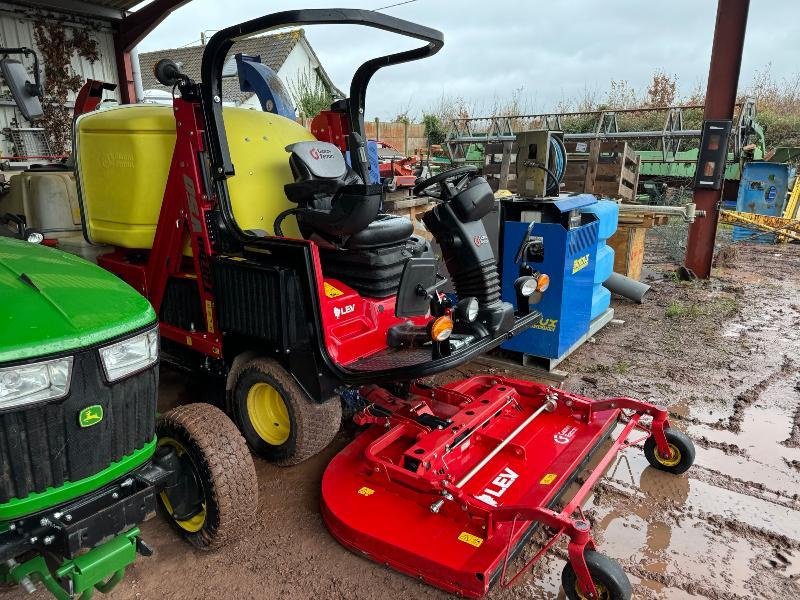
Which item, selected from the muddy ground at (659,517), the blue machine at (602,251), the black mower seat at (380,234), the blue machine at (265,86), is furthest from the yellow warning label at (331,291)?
the blue machine at (602,251)

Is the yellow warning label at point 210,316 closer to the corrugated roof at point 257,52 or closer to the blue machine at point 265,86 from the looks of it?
the blue machine at point 265,86

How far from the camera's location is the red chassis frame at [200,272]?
9.55 feet

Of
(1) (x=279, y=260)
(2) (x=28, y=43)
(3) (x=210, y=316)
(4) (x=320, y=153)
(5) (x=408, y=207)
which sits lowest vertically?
(3) (x=210, y=316)

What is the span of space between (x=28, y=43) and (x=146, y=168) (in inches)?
234

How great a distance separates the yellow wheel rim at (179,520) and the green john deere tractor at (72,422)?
0.31m

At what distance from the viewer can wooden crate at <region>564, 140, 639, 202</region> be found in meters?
7.00

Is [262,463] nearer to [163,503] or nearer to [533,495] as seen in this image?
[163,503]

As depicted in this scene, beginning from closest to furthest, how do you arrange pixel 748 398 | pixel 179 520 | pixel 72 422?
pixel 72 422 → pixel 179 520 → pixel 748 398

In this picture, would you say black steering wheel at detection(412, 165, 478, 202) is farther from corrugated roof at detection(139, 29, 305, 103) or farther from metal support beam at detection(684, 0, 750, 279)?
corrugated roof at detection(139, 29, 305, 103)

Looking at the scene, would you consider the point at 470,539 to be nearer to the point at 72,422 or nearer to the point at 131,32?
the point at 72,422

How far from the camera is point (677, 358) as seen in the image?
185 inches

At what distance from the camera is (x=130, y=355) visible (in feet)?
5.98

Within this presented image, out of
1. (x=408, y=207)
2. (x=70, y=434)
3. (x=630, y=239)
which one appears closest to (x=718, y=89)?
(x=630, y=239)

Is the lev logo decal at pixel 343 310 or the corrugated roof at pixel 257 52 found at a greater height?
the corrugated roof at pixel 257 52
